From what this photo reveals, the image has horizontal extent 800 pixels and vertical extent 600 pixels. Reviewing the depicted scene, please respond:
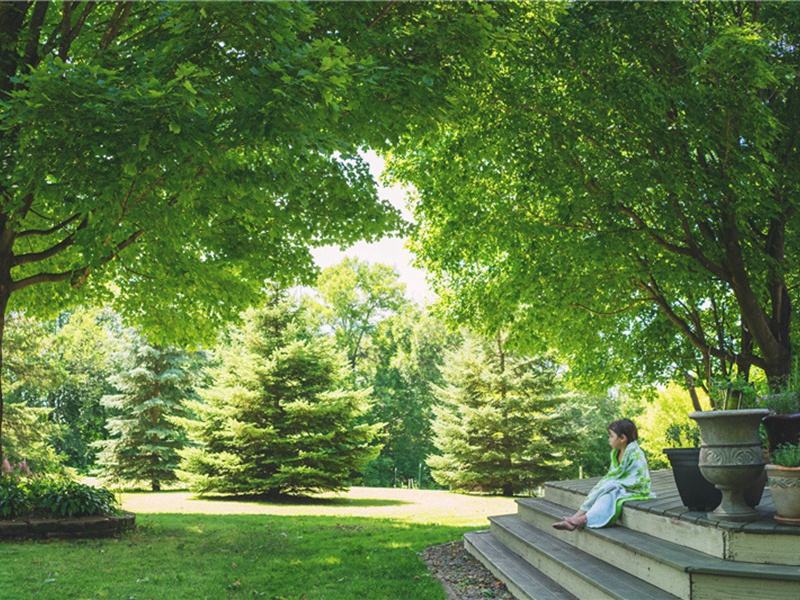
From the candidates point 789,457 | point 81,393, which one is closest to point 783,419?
point 789,457

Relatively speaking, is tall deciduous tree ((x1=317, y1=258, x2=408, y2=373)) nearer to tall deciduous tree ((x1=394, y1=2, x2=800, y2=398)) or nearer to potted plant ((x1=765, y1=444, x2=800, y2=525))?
tall deciduous tree ((x1=394, y1=2, x2=800, y2=398))

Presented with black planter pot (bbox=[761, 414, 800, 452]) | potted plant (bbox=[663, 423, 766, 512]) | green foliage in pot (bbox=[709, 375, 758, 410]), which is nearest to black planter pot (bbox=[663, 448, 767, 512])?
potted plant (bbox=[663, 423, 766, 512])

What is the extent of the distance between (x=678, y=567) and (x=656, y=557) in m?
0.33

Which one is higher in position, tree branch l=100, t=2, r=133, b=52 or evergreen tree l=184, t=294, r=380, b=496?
tree branch l=100, t=2, r=133, b=52

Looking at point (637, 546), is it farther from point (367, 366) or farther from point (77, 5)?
point (367, 366)

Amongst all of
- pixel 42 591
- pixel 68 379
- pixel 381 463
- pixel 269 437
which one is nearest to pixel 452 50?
pixel 42 591

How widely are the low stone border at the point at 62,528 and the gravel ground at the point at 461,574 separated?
15.9 ft

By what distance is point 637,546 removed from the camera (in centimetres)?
507

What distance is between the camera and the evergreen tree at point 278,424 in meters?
19.3

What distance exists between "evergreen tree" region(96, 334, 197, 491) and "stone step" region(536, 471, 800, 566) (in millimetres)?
21226

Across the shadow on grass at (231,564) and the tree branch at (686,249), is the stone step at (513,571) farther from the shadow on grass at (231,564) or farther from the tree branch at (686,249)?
the tree branch at (686,249)

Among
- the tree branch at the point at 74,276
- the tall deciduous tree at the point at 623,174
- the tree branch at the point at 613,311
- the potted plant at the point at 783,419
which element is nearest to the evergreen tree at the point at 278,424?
the tall deciduous tree at the point at 623,174

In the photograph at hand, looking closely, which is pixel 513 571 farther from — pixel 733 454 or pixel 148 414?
pixel 148 414

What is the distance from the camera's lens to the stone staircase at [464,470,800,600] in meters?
4.11
